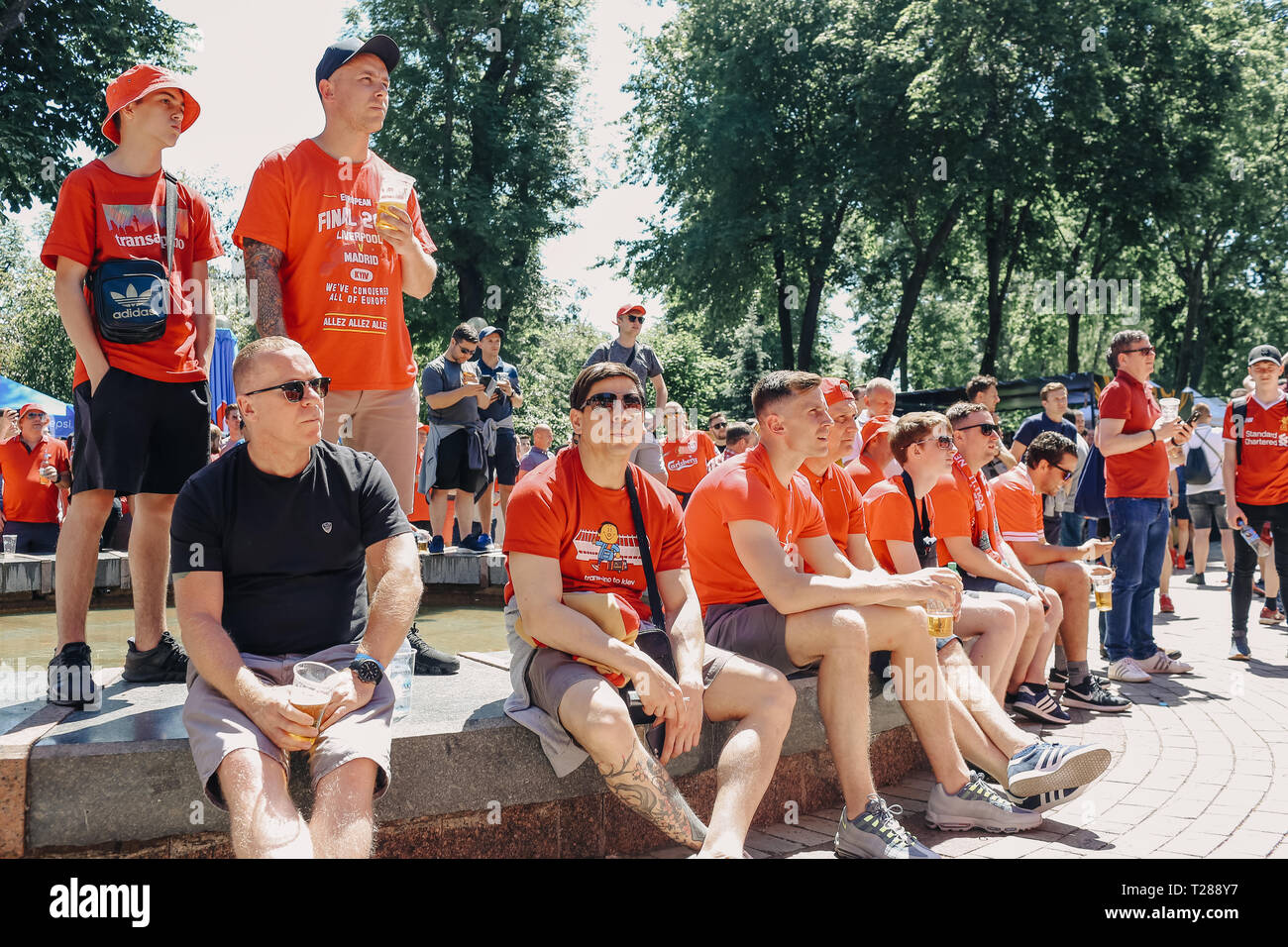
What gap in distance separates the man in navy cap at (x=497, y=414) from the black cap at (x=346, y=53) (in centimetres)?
459

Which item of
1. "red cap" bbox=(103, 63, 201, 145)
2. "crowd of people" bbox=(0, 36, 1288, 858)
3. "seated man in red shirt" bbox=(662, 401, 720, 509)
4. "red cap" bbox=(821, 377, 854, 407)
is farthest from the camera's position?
"seated man in red shirt" bbox=(662, 401, 720, 509)

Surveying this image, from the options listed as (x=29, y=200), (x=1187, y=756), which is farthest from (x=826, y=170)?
(x=1187, y=756)

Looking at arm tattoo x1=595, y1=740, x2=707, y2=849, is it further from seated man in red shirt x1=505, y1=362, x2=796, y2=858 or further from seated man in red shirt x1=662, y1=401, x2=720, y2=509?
seated man in red shirt x1=662, y1=401, x2=720, y2=509

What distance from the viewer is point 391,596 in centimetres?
314

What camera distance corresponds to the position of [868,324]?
1554 inches

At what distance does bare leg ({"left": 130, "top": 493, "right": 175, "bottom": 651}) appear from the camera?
3.84m

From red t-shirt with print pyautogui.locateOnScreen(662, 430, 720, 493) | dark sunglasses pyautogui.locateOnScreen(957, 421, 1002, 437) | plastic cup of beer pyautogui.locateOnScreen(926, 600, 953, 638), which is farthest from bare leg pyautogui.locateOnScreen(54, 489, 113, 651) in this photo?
red t-shirt with print pyautogui.locateOnScreen(662, 430, 720, 493)

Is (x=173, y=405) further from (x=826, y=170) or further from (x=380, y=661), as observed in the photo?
(x=826, y=170)

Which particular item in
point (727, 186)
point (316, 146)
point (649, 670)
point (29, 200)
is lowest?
point (649, 670)

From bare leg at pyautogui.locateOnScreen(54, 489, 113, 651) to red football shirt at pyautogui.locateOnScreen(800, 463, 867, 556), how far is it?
2.96 m

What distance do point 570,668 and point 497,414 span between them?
616 centimetres

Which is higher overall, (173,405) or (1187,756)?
(173,405)

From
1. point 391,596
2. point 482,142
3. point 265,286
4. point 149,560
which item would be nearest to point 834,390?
point 265,286

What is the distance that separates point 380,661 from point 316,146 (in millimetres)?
2187
